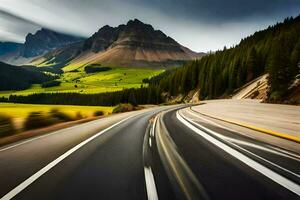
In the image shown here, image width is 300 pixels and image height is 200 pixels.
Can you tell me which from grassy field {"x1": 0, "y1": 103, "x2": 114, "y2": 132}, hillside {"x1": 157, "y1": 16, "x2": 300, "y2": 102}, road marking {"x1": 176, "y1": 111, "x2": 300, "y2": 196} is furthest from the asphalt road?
hillside {"x1": 157, "y1": 16, "x2": 300, "y2": 102}

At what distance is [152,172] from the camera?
649 centimetres

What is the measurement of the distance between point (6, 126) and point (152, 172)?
13.2 meters

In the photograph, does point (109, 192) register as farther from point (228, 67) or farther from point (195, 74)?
point (195, 74)

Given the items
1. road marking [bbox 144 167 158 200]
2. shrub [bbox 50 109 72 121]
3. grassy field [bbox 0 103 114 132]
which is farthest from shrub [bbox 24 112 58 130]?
road marking [bbox 144 167 158 200]

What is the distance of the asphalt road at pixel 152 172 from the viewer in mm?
5027

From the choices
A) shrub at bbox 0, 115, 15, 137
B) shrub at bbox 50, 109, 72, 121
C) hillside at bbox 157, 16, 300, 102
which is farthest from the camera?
hillside at bbox 157, 16, 300, 102

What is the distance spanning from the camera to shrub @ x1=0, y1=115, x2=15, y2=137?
51.2 ft

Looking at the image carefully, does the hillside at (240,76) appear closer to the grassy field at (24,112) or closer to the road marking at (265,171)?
the grassy field at (24,112)

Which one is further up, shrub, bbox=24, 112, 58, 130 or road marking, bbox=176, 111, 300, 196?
road marking, bbox=176, 111, 300, 196

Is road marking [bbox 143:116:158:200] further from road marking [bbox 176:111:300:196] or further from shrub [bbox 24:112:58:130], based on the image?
shrub [bbox 24:112:58:130]

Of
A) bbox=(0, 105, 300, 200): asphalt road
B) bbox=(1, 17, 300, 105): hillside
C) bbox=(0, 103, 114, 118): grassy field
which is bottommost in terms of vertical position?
bbox=(0, 103, 114, 118): grassy field

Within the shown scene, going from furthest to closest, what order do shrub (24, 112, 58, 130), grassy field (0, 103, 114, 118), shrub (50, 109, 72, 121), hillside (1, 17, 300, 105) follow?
1. hillside (1, 17, 300, 105)
2. grassy field (0, 103, 114, 118)
3. shrub (50, 109, 72, 121)
4. shrub (24, 112, 58, 130)

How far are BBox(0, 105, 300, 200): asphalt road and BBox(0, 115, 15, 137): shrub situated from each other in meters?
6.28

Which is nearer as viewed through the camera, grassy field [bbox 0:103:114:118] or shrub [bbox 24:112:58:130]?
shrub [bbox 24:112:58:130]
